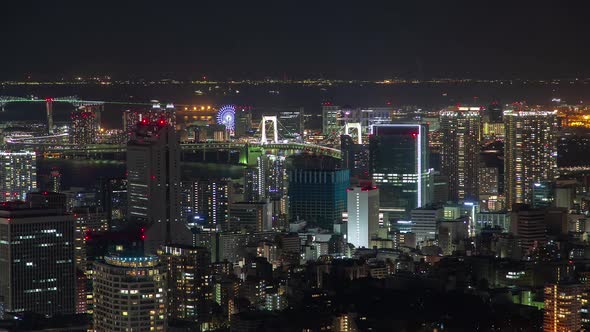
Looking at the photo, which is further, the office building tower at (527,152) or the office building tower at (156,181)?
the office building tower at (527,152)

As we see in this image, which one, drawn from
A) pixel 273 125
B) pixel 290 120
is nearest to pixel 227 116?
pixel 273 125

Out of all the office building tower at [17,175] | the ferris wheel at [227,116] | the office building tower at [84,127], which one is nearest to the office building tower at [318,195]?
the office building tower at [17,175]

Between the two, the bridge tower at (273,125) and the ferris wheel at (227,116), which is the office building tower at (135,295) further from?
the ferris wheel at (227,116)

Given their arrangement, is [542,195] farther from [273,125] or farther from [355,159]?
[273,125]

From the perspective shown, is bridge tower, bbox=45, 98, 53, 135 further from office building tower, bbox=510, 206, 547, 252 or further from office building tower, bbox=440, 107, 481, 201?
office building tower, bbox=510, 206, 547, 252

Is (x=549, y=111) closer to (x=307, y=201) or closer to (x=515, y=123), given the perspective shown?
(x=515, y=123)
